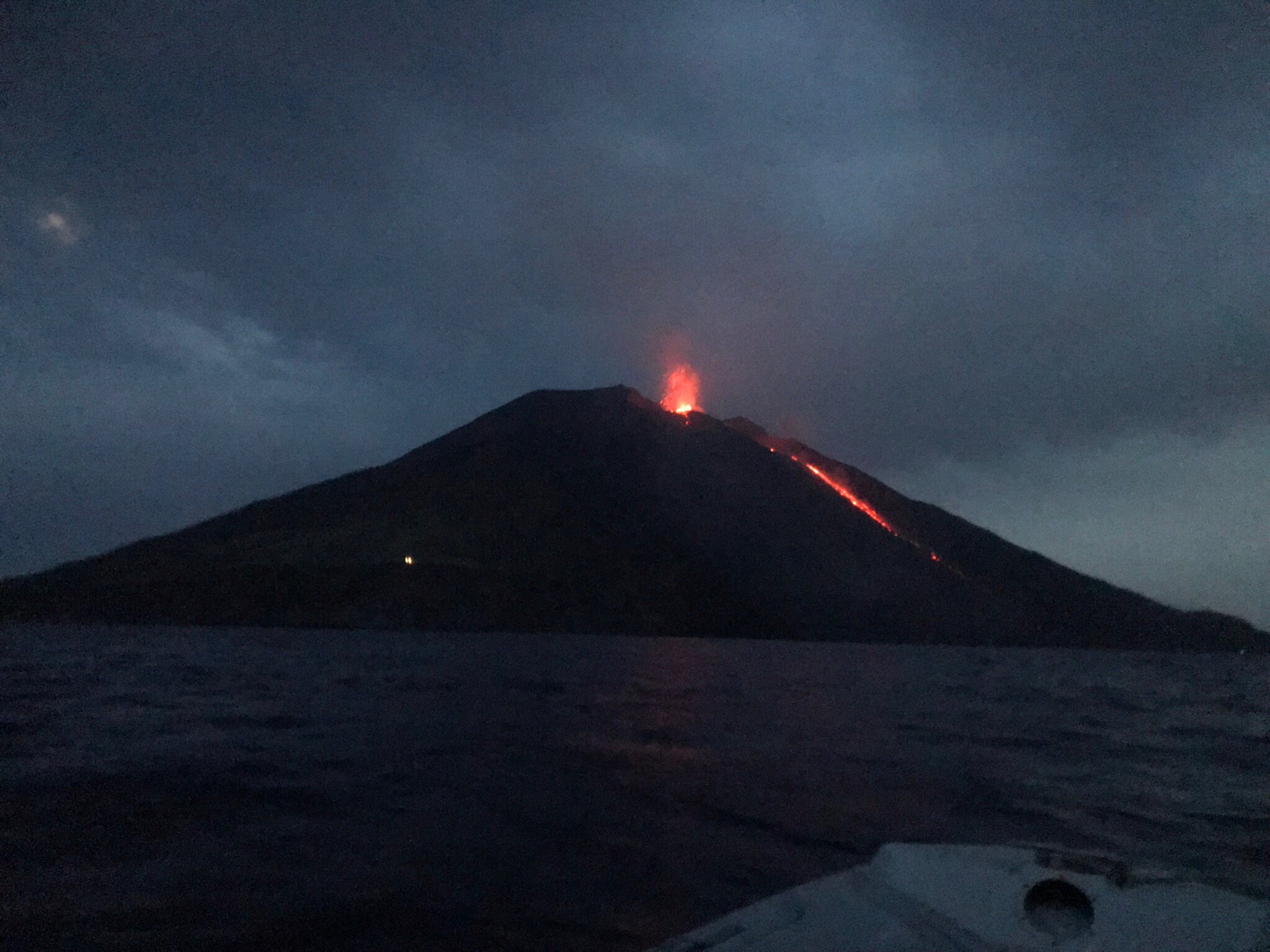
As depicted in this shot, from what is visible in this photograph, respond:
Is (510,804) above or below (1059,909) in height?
below

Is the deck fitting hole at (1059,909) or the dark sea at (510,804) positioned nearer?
the deck fitting hole at (1059,909)

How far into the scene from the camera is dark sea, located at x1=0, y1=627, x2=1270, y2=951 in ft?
27.1

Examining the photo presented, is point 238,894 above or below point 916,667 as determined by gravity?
above

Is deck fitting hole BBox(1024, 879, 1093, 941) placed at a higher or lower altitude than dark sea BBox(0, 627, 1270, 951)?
higher

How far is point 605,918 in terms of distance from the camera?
8.31 metres

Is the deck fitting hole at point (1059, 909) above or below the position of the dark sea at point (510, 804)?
above

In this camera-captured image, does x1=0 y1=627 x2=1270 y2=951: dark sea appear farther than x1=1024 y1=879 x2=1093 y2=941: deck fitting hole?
Yes

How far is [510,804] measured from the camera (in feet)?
42.1

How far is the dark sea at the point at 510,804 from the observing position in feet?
27.1

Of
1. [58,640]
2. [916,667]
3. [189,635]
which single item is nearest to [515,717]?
[916,667]

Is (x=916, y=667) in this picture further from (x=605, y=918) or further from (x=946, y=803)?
(x=605, y=918)

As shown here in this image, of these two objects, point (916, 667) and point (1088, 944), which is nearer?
point (1088, 944)

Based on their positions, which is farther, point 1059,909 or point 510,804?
point 510,804

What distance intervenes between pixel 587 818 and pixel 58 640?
276 ft
